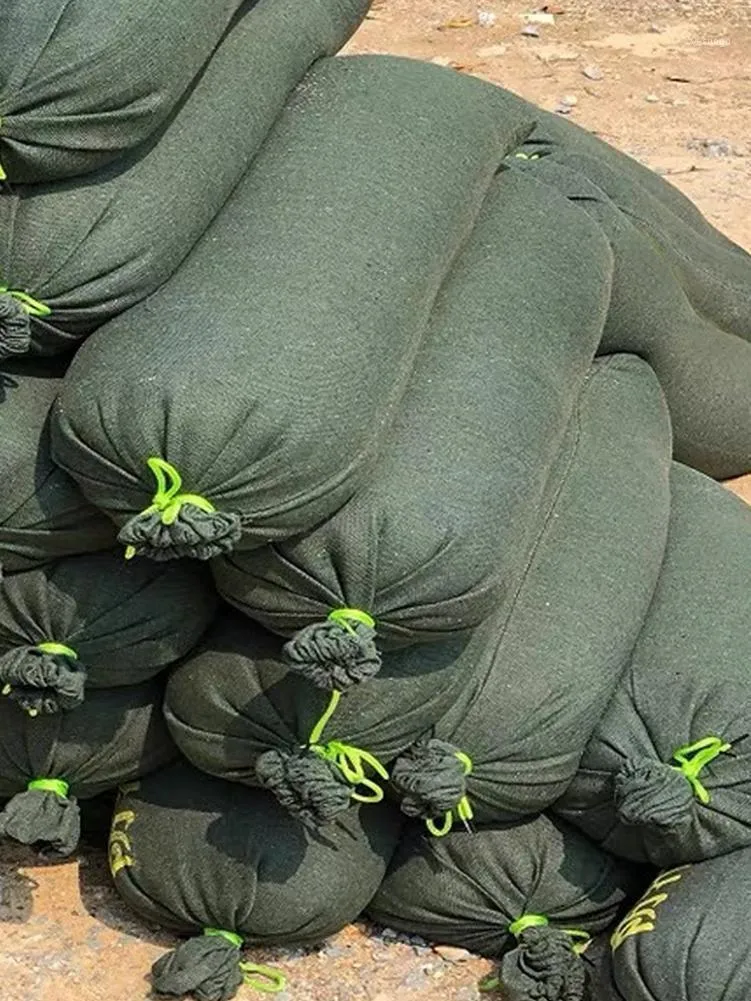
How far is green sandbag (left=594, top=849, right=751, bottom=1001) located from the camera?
251cm

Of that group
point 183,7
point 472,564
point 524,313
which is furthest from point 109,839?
point 183,7

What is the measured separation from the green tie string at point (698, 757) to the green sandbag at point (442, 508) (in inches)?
14.7

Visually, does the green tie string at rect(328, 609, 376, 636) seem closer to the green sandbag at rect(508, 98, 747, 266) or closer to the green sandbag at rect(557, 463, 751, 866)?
the green sandbag at rect(557, 463, 751, 866)

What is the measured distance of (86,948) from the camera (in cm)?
282

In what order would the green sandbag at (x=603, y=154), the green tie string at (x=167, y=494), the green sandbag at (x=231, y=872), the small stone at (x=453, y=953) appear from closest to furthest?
the green tie string at (x=167, y=494) → the green sandbag at (x=231, y=872) → the small stone at (x=453, y=953) → the green sandbag at (x=603, y=154)

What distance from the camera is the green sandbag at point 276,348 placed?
2270mm

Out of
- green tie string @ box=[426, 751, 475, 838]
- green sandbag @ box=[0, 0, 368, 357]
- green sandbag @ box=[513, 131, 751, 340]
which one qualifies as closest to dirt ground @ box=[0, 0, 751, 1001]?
green tie string @ box=[426, 751, 475, 838]

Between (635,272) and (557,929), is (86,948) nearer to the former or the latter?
(557,929)

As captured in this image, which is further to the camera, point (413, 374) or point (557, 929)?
point (557, 929)

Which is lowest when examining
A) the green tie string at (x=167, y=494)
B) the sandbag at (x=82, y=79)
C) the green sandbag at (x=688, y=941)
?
the green sandbag at (x=688, y=941)

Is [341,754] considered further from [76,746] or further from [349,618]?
[76,746]

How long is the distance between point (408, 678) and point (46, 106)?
Answer: 0.96 meters

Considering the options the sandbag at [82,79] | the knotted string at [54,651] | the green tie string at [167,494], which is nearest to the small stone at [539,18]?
the sandbag at [82,79]

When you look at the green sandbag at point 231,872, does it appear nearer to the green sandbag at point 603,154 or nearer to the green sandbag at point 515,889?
the green sandbag at point 515,889
